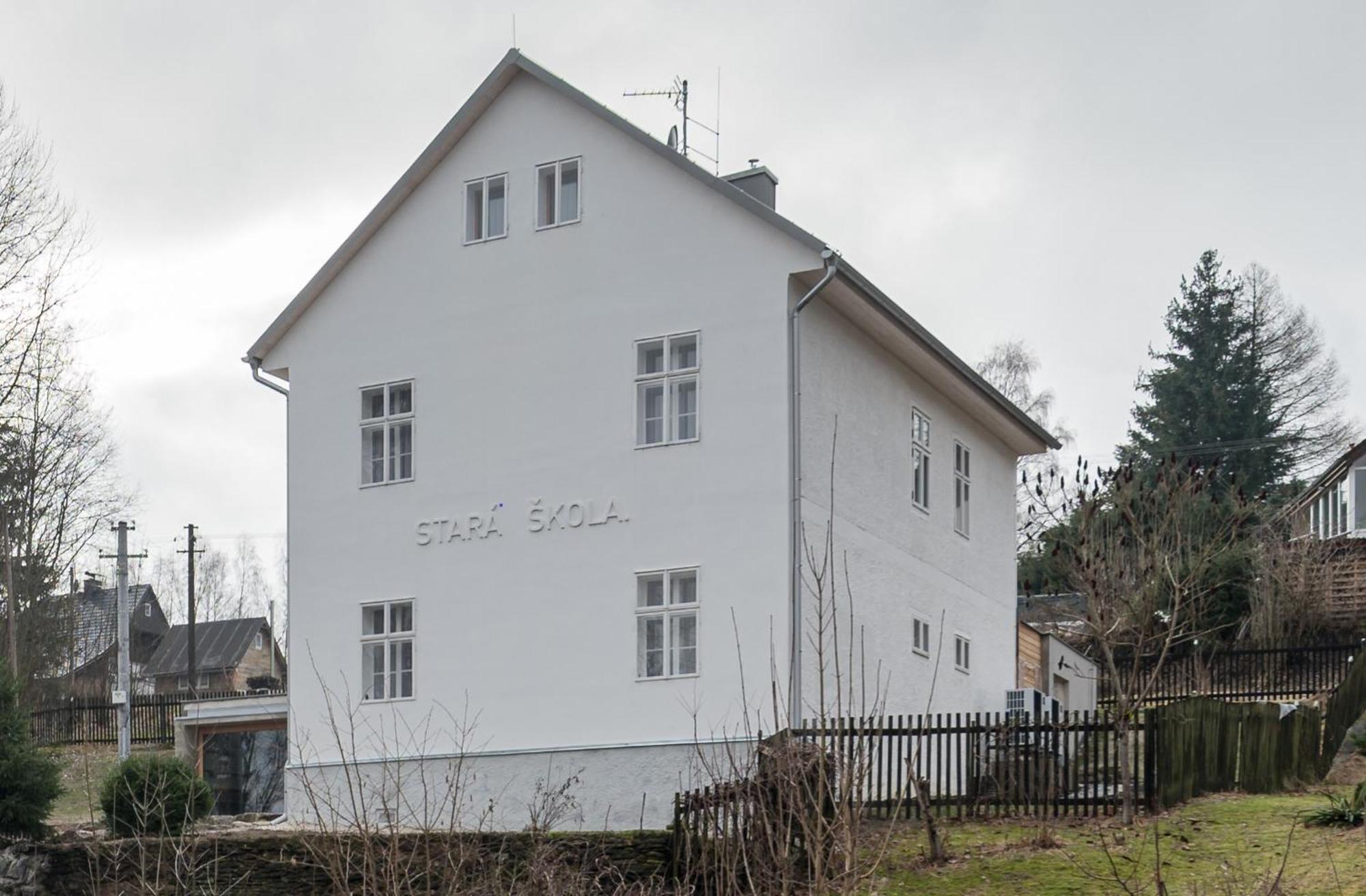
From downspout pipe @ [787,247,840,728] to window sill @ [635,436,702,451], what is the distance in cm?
134

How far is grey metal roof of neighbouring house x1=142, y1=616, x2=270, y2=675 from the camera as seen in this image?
252 ft

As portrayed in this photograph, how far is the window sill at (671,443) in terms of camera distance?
2275 centimetres

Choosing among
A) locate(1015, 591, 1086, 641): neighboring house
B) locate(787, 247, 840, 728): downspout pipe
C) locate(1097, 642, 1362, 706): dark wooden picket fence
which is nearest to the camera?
locate(787, 247, 840, 728): downspout pipe

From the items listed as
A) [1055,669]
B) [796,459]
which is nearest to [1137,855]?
[796,459]

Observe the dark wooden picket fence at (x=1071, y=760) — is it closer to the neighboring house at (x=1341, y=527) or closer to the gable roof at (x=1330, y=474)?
the neighboring house at (x=1341, y=527)

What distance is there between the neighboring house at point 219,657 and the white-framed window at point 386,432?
50427 millimetres

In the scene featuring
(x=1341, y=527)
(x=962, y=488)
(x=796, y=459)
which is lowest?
(x=1341, y=527)

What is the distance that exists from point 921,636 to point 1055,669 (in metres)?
10.5

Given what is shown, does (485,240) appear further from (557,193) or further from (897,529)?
(897,529)

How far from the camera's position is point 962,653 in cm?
2770

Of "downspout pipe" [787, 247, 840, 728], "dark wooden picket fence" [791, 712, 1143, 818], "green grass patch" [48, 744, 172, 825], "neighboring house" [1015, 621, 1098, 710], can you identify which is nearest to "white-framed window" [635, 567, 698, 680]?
"downspout pipe" [787, 247, 840, 728]

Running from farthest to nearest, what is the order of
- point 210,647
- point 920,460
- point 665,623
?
1. point 210,647
2. point 920,460
3. point 665,623

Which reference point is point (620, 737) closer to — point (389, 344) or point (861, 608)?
point (861, 608)

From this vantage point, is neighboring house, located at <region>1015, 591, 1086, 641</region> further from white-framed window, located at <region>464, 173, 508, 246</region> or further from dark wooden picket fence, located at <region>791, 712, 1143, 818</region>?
dark wooden picket fence, located at <region>791, 712, 1143, 818</region>
